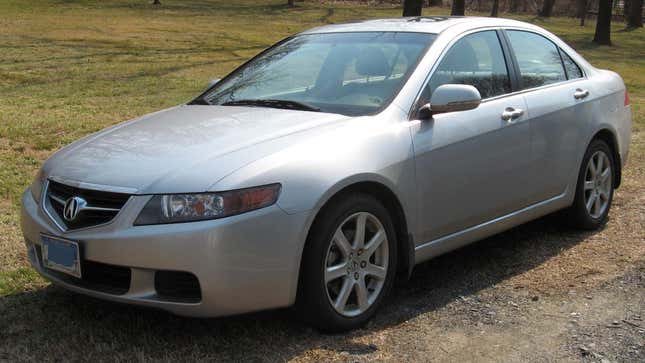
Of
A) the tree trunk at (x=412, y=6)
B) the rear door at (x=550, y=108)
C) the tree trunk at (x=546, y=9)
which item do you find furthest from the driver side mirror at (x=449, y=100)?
the tree trunk at (x=546, y=9)

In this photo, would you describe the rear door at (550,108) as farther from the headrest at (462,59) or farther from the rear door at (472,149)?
the headrest at (462,59)

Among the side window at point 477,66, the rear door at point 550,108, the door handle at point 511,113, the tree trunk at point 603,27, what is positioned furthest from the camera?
the tree trunk at point 603,27

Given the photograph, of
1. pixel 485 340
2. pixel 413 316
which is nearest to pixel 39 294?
pixel 413 316

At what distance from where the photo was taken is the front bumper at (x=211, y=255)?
3.43m

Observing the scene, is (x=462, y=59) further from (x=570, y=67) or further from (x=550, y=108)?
(x=570, y=67)

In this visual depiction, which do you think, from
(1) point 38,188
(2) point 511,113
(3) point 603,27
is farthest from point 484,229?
(3) point 603,27

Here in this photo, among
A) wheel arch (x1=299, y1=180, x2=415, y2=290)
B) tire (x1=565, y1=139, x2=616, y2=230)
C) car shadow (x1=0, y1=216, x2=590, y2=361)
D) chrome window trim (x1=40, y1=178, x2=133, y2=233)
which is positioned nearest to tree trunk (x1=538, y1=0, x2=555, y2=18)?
tire (x1=565, y1=139, x2=616, y2=230)

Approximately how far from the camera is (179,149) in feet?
12.7

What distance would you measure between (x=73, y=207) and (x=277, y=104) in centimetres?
136

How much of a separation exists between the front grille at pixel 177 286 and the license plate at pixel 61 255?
1.32ft

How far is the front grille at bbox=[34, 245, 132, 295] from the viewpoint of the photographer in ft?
11.9

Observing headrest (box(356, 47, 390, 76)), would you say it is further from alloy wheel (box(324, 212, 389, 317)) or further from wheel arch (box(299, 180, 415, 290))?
alloy wheel (box(324, 212, 389, 317))

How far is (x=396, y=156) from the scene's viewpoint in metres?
4.10

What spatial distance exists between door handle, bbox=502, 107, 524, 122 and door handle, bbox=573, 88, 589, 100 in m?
0.77
